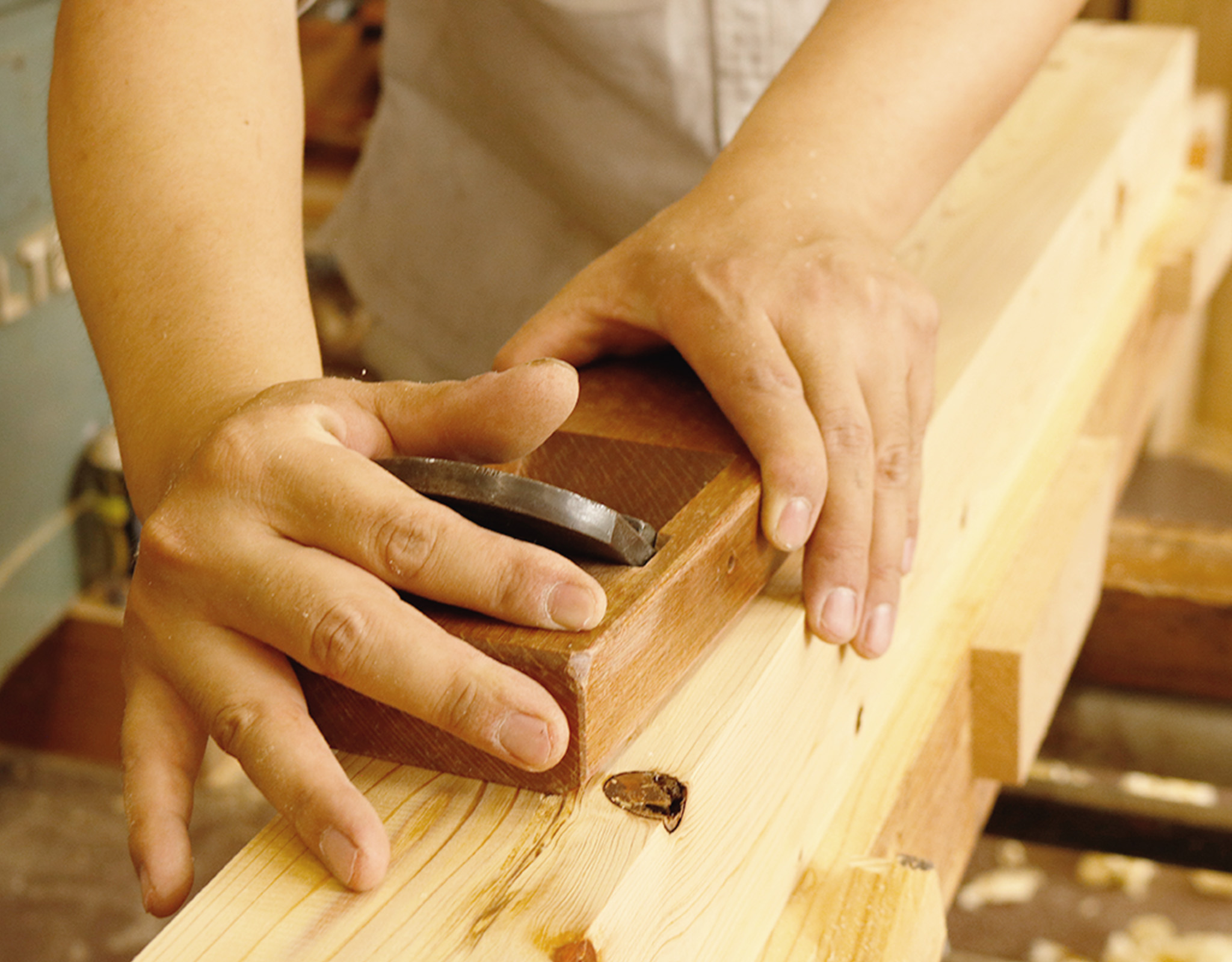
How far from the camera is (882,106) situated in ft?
2.78

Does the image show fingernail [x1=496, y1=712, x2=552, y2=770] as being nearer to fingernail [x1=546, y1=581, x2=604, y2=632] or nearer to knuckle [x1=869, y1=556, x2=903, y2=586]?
fingernail [x1=546, y1=581, x2=604, y2=632]

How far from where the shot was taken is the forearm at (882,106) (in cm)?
81

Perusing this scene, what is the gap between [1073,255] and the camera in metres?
1.22

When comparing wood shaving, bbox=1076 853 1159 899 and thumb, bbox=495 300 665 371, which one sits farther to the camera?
wood shaving, bbox=1076 853 1159 899

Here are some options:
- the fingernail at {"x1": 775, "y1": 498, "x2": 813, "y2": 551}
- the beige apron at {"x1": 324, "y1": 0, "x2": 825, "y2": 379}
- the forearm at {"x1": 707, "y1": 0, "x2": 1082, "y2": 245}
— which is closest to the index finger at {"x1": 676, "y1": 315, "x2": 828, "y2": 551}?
the fingernail at {"x1": 775, "y1": 498, "x2": 813, "y2": 551}

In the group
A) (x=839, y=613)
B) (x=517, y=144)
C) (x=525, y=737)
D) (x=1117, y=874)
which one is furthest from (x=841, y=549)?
(x=1117, y=874)

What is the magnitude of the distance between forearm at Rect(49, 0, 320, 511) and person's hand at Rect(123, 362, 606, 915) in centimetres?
11

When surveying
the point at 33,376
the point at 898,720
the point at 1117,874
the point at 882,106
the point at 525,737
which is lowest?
the point at 1117,874

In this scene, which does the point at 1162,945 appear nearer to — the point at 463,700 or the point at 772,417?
the point at 772,417

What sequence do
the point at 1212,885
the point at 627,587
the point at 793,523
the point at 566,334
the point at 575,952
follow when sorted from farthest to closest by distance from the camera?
the point at 1212,885, the point at 566,334, the point at 793,523, the point at 627,587, the point at 575,952

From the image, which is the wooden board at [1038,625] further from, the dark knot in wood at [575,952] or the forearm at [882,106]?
the dark knot in wood at [575,952]

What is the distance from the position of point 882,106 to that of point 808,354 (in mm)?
231

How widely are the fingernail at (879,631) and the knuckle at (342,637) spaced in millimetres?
329

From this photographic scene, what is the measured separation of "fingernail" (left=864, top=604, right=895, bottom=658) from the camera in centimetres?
74
